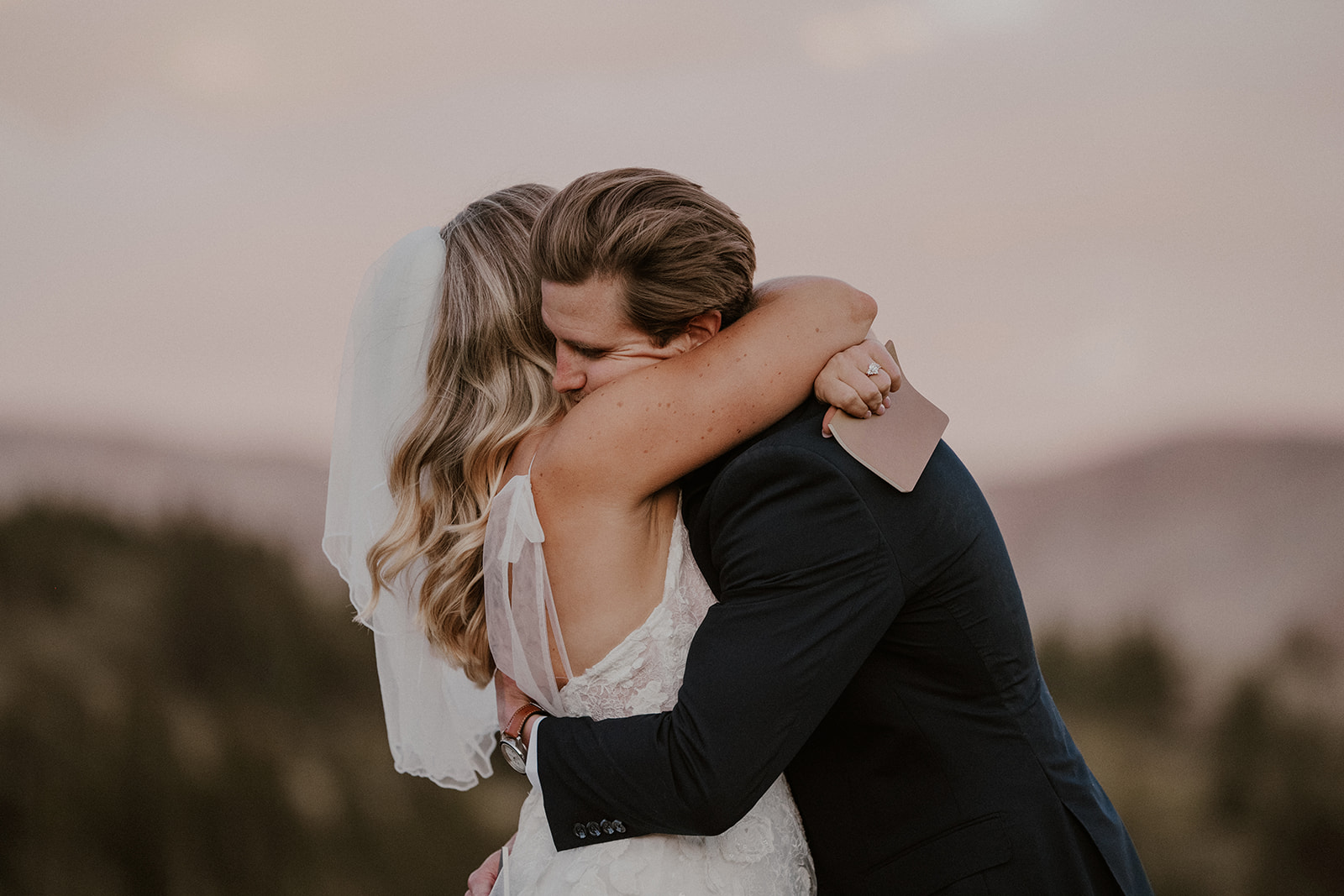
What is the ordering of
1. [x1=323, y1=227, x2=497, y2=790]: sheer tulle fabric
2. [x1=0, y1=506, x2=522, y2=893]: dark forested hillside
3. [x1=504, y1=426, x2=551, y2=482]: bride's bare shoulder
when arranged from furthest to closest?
[x1=0, y1=506, x2=522, y2=893]: dark forested hillside
[x1=323, y1=227, x2=497, y2=790]: sheer tulle fabric
[x1=504, y1=426, x2=551, y2=482]: bride's bare shoulder

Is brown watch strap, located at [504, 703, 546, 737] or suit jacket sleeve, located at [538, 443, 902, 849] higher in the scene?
suit jacket sleeve, located at [538, 443, 902, 849]

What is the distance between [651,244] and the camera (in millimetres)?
1329

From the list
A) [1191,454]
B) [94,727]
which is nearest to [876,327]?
[1191,454]

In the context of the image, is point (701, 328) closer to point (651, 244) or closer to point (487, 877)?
point (651, 244)

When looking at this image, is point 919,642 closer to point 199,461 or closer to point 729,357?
point 729,357

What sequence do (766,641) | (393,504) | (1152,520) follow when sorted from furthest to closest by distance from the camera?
(1152,520) → (393,504) → (766,641)

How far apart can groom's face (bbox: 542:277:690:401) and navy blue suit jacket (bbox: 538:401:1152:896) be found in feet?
0.62

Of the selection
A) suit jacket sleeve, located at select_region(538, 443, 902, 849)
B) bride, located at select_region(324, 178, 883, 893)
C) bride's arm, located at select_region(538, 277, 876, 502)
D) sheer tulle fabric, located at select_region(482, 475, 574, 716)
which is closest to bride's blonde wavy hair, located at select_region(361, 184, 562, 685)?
bride, located at select_region(324, 178, 883, 893)

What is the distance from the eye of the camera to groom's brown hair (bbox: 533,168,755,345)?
1340 mm

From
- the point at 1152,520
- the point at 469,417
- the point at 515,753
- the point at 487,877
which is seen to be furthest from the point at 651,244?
the point at 1152,520

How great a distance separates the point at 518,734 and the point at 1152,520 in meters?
3.30

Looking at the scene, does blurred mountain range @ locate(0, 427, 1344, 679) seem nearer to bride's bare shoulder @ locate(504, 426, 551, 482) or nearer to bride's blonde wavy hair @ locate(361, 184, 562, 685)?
bride's blonde wavy hair @ locate(361, 184, 562, 685)

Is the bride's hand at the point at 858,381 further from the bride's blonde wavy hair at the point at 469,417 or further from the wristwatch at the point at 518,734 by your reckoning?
the wristwatch at the point at 518,734

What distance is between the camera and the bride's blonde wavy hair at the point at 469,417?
1.63 metres
